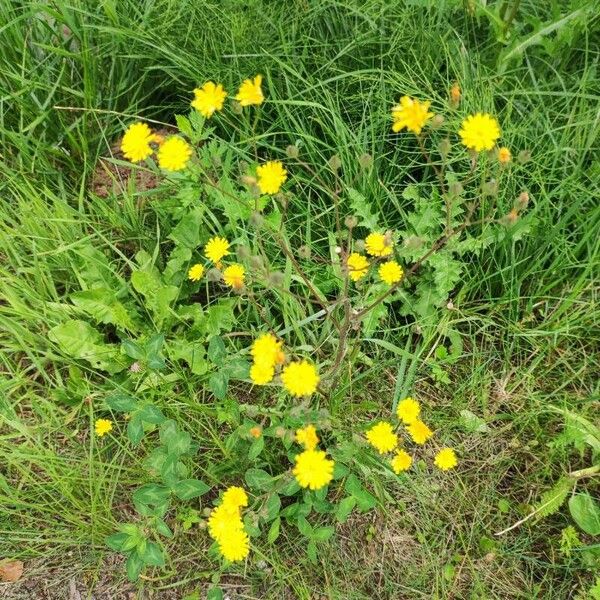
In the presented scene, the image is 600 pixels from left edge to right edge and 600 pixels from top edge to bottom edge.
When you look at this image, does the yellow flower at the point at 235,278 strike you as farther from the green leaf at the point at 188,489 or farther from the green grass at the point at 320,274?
the green leaf at the point at 188,489

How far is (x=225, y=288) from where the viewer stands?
2.00 m

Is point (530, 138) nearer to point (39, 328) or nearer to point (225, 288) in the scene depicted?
point (225, 288)

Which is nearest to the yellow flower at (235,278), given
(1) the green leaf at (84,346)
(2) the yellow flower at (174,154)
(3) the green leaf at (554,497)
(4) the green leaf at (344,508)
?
(2) the yellow flower at (174,154)

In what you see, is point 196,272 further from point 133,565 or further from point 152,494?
point 133,565

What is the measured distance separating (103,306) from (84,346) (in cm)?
13

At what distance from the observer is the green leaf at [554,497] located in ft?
5.50

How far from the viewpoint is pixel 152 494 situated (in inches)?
57.9

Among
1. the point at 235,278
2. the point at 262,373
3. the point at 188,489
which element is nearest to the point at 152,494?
the point at 188,489

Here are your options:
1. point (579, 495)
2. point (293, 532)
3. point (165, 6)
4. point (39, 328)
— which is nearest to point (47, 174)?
point (39, 328)

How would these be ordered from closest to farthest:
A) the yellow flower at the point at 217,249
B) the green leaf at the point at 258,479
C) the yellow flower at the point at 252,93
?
the yellow flower at the point at 252,93 → the green leaf at the point at 258,479 → the yellow flower at the point at 217,249

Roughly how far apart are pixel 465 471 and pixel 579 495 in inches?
12.0

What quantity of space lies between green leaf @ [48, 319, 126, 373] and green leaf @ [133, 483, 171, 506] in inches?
17.8

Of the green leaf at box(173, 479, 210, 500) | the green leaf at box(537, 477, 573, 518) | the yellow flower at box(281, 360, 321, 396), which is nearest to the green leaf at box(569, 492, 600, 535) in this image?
the green leaf at box(537, 477, 573, 518)

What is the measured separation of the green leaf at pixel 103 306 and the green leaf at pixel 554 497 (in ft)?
4.24
